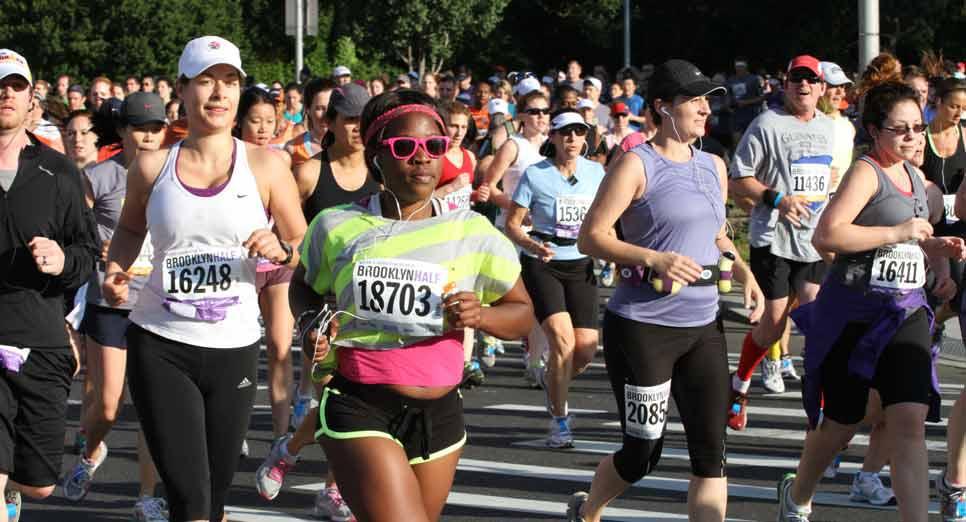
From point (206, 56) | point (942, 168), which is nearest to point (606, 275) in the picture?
point (942, 168)

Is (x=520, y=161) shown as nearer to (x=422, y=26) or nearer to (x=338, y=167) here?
(x=338, y=167)

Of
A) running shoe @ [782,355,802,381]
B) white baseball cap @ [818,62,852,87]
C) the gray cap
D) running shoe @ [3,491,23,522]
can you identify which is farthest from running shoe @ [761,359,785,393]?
running shoe @ [3,491,23,522]

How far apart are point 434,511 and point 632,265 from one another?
186 cm

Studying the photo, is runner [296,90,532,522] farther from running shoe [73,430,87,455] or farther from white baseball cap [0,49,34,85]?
running shoe [73,430,87,455]

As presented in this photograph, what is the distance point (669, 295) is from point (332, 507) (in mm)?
2165

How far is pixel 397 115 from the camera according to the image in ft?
17.9

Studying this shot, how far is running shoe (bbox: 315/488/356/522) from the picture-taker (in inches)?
324

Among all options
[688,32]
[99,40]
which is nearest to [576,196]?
[99,40]

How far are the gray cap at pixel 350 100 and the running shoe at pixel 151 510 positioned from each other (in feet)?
6.76

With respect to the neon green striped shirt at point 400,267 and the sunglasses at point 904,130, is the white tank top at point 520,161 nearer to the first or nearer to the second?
the sunglasses at point 904,130

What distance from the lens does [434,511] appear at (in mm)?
5367

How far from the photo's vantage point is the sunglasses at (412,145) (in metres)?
5.41

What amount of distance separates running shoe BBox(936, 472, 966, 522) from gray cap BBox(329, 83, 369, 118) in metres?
3.23

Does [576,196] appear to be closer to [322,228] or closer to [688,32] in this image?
[322,228]
